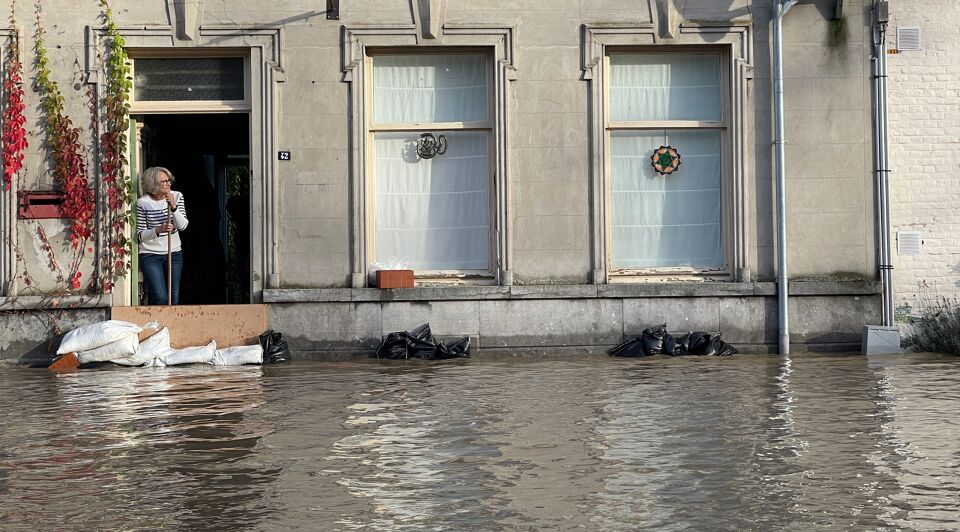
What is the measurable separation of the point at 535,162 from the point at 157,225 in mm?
4202

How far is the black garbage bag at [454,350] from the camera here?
12797mm

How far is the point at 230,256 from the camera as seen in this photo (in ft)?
70.1

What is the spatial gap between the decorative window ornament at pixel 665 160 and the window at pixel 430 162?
193 centimetres

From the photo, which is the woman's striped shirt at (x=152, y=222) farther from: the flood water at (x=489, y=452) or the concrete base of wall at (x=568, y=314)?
the flood water at (x=489, y=452)

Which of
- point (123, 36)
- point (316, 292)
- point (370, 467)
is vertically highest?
point (123, 36)

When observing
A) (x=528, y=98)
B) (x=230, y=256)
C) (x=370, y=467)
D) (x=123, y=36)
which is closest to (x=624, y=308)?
(x=528, y=98)

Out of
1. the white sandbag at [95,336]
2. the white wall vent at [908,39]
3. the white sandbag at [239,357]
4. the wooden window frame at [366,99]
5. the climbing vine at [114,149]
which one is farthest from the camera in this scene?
the white wall vent at [908,39]

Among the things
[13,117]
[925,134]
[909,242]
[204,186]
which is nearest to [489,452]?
[909,242]

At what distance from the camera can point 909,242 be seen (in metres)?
13.5

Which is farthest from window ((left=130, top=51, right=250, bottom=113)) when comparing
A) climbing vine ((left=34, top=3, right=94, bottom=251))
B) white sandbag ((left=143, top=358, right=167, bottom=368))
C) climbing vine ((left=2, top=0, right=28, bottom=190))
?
white sandbag ((left=143, top=358, right=167, bottom=368))

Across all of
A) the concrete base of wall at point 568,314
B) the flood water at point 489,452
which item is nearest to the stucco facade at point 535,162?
the concrete base of wall at point 568,314

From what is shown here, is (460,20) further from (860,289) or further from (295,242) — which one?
(860,289)

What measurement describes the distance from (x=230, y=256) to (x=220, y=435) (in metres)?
14.4

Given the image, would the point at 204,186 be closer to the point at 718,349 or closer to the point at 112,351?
the point at 112,351
